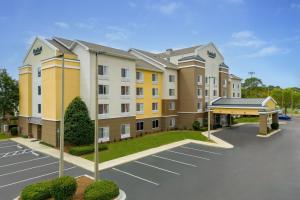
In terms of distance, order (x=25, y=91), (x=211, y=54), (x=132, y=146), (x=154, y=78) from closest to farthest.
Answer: (x=132, y=146) → (x=25, y=91) → (x=154, y=78) → (x=211, y=54)

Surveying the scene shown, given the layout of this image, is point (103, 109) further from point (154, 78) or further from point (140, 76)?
point (154, 78)

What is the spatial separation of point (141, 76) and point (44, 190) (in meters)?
27.1

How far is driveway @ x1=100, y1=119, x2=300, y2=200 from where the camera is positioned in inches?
560

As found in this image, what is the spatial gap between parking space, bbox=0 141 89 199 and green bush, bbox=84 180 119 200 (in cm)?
593

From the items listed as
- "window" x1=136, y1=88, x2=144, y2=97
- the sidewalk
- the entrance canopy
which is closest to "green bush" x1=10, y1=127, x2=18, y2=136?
the sidewalk

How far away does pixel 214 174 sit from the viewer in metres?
17.9

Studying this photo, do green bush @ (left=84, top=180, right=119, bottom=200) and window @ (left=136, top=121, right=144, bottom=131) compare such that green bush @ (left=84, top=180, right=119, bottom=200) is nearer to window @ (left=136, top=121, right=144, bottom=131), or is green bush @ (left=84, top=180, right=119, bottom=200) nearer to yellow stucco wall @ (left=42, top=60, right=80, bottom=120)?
yellow stucco wall @ (left=42, top=60, right=80, bottom=120)

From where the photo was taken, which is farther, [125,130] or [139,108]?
[139,108]

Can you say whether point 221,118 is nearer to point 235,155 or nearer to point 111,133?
point 235,155

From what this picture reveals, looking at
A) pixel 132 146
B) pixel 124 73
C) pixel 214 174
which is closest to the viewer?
Result: pixel 214 174

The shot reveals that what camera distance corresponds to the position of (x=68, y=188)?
12414mm

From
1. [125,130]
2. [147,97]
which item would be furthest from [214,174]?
[147,97]

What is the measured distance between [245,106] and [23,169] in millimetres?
34892

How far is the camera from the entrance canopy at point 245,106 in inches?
1428
